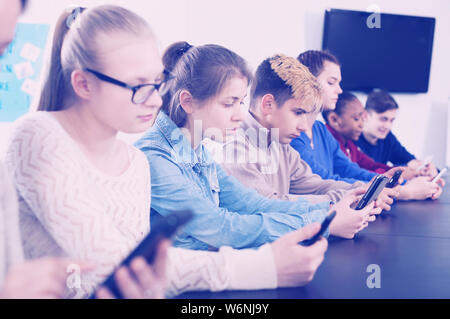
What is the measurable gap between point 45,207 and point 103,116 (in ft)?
0.65

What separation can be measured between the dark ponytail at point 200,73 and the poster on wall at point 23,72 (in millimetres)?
1499

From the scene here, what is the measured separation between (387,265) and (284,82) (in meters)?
0.82

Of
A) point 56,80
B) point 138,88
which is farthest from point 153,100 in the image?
point 56,80

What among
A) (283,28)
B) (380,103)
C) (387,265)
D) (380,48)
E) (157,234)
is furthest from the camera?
(380,48)

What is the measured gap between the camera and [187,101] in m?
1.18

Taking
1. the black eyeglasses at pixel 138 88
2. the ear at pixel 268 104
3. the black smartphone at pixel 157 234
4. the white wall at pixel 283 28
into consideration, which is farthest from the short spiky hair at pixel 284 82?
the black smartphone at pixel 157 234

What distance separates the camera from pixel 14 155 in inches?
28.5

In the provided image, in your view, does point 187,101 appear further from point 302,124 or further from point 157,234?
point 157,234

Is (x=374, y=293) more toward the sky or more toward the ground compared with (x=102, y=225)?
more toward the ground

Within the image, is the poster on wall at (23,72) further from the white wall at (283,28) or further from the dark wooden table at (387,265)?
the dark wooden table at (387,265)

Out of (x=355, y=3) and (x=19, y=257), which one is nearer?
(x=19, y=257)

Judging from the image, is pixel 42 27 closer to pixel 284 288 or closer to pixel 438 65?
pixel 284 288

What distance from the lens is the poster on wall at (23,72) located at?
2.42 metres
